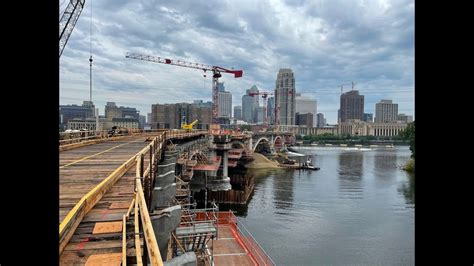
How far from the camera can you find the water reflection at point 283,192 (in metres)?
44.1

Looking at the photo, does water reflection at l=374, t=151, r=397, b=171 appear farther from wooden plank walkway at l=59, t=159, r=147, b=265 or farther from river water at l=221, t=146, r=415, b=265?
wooden plank walkway at l=59, t=159, r=147, b=265

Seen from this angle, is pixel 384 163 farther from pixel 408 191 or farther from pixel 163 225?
pixel 163 225

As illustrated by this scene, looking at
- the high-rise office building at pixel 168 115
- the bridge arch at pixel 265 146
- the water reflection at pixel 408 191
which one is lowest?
the water reflection at pixel 408 191

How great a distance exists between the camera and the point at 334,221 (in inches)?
1393

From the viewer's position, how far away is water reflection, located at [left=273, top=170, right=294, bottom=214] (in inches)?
1736

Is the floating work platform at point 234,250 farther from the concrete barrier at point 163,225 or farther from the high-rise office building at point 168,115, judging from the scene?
the high-rise office building at point 168,115

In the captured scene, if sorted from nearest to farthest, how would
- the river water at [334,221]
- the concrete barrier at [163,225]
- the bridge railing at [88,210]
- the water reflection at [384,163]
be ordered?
the bridge railing at [88,210] → the concrete barrier at [163,225] → the river water at [334,221] → the water reflection at [384,163]

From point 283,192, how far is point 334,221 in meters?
18.2

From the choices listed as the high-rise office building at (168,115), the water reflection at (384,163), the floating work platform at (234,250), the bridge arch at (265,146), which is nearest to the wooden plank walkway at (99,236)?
the floating work platform at (234,250)

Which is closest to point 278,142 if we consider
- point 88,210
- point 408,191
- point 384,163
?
point 384,163
